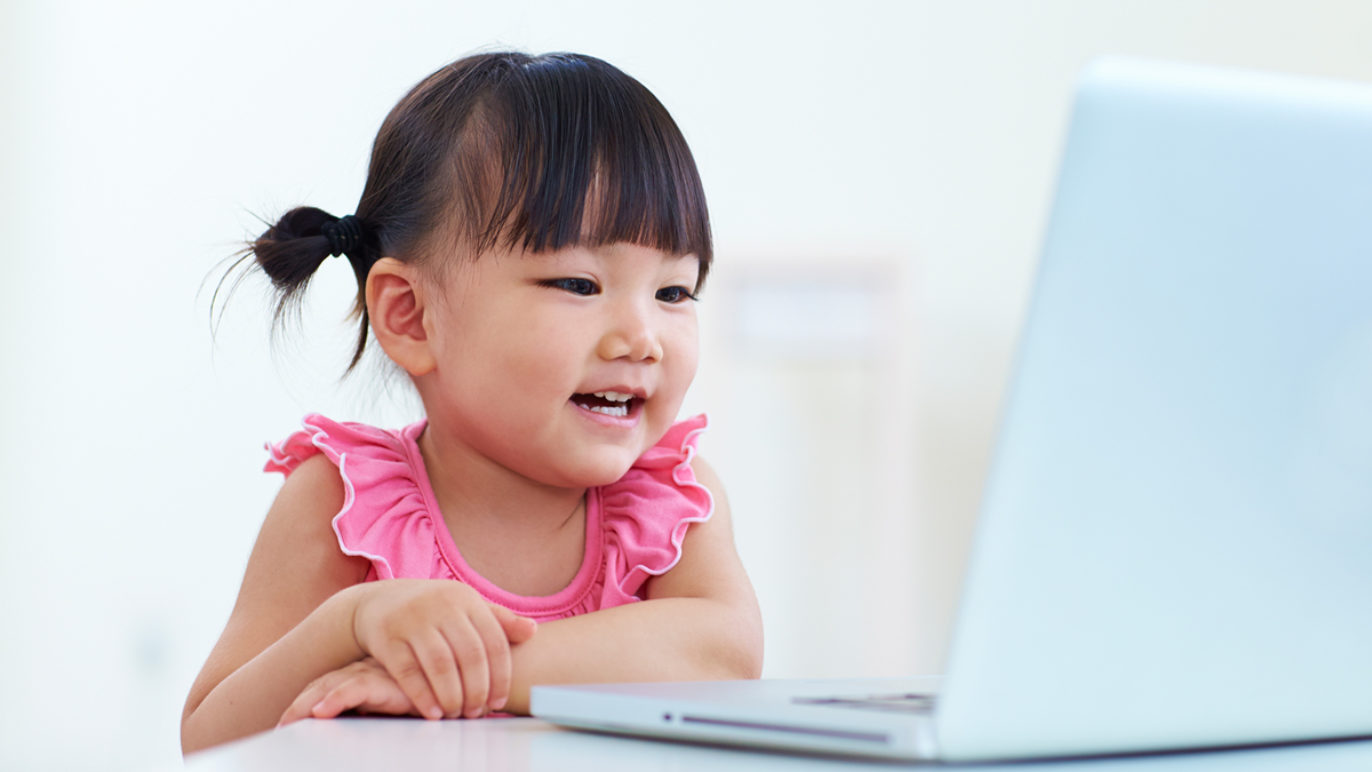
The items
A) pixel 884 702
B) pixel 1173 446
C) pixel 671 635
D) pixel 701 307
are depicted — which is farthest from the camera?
pixel 701 307

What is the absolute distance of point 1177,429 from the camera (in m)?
0.44

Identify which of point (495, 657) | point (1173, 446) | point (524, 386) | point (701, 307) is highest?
point (1173, 446)

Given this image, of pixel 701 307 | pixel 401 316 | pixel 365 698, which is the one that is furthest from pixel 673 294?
pixel 701 307

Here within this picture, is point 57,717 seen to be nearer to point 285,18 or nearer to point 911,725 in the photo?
point 285,18

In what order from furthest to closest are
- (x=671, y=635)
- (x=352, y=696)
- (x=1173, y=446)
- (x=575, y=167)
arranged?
1. (x=575, y=167)
2. (x=671, y=635)
3. (x=352, y=696)
4. (x=1173, y=446)

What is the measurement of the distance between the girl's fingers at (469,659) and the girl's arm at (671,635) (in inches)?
1.9

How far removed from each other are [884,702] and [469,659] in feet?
0.83

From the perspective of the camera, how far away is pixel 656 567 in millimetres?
1039

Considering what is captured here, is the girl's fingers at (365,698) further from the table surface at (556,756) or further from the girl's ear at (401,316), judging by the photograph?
the girl's ear at (401,316)

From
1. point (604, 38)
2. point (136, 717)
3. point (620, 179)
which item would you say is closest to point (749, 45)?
point (604, 38)

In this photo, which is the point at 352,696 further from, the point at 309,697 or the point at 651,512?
the point at 651,512

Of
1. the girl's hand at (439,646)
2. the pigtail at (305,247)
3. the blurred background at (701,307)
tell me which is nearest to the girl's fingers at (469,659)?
the girl's hand at (439,646)

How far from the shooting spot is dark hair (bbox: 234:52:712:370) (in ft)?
3.17

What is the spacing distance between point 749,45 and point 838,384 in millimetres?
968
